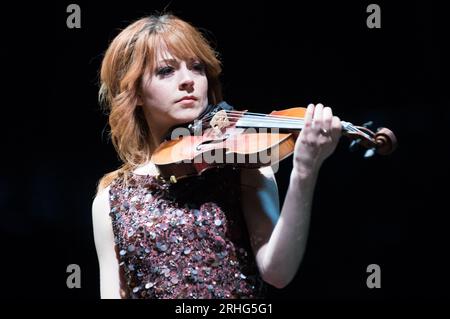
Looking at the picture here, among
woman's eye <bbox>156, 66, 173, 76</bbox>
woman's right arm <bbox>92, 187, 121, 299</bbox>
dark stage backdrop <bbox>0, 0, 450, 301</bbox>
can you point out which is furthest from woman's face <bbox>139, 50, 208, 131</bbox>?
dark stage backdrop <bbox>0, 0, 450, 301</bbox>

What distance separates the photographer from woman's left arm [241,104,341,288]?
1.44m

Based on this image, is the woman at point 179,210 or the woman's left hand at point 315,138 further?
the woman at point 179,210

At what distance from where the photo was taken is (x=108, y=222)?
1.77 m

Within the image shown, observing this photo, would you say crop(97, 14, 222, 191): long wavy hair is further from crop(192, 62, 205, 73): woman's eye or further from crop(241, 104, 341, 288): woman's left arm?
crop(241, 104, 341, 288): woman's left arm

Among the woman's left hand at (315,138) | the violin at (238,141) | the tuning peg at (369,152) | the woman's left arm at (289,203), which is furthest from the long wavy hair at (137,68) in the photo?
the tuning peg at (369,152)

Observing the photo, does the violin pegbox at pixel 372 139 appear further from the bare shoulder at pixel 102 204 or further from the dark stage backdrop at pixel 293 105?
the dark stage backdrop at pixel 293 105

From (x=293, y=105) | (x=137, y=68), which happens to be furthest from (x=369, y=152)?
(x=293, y=105)

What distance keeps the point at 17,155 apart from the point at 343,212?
1162 mm

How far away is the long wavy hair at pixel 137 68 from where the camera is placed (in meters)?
1.74

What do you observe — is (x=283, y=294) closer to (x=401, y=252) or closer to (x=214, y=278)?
(x=401, y=252)

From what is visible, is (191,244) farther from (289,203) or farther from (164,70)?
(164,70)

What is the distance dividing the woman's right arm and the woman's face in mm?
247
